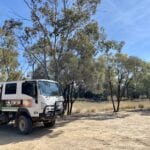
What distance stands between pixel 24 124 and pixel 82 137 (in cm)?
323

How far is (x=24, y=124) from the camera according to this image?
16703 mm

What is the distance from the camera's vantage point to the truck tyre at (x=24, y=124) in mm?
16578

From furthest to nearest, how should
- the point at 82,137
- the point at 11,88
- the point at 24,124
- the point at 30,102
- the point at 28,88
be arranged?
the point at 11,88, the point at 24,124, the point at 28,88, the point at 30,102, the point at 82,137

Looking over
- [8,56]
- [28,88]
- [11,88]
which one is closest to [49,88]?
[28,88]

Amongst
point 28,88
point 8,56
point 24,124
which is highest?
point 8,56

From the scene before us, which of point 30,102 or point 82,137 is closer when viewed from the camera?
point 82,137

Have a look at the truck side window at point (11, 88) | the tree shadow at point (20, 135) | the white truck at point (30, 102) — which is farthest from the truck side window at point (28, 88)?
the tree shadow at point (20, 135)

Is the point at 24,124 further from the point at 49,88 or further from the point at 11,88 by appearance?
the point at 49,88

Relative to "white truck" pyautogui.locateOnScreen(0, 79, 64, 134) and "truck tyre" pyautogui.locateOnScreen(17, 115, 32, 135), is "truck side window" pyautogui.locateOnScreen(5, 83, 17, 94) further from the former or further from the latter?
"truck tyre" pyautogui.locateOnScreen(17, 115, 32, 135)

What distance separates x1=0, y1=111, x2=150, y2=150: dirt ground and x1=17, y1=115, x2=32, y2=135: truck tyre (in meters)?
0.34

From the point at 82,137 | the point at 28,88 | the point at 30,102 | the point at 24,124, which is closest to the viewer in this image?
the point at 82,137

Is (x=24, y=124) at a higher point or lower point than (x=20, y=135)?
higher

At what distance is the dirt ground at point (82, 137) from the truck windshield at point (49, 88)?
72.2 inches

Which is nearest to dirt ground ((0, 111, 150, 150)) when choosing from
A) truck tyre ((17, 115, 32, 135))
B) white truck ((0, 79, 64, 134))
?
truck tyre ((17, 115, 32, 135))
